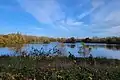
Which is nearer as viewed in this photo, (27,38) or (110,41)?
(110,41)

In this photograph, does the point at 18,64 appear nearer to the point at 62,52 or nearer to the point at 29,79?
the point at 29,79

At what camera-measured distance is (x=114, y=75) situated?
29.1 ft

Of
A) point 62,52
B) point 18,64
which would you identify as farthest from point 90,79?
point 62,52

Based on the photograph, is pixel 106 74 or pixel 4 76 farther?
pixel 106 74

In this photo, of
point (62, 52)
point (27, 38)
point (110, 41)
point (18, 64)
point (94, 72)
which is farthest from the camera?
point (27, 38)

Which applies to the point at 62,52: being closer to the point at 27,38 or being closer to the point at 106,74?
the point at 106,74

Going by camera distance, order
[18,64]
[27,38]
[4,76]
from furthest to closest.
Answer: [27,38]
[18,64]
[4,76]

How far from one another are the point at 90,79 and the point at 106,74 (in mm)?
1202

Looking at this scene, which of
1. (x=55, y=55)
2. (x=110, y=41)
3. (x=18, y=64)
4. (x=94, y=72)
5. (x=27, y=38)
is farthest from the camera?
(x=27, y=38)

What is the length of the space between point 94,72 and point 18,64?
138 inches

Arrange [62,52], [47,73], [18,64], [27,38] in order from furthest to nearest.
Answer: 1. [27,38]
2. [62,52]
3. [18,64]
4. [47,73]

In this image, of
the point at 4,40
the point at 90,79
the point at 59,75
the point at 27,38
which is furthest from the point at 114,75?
the point at 27,38

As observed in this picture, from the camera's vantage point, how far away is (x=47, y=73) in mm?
8570

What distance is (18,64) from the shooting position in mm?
10844
